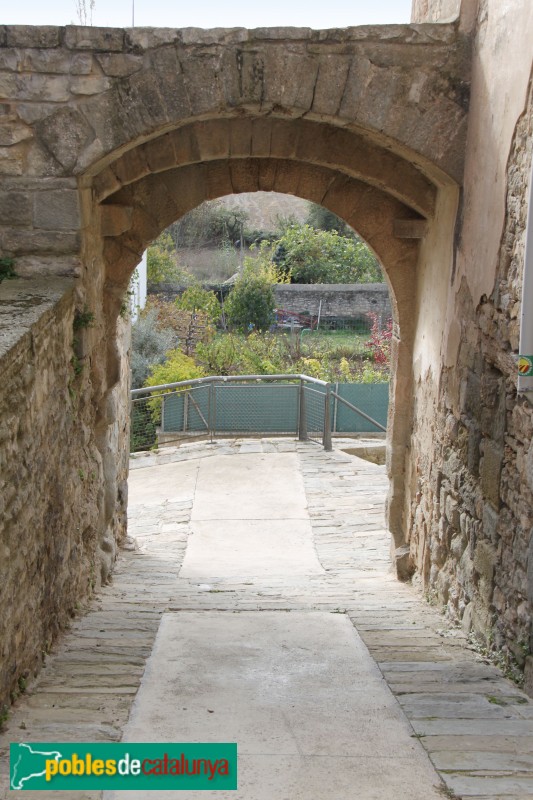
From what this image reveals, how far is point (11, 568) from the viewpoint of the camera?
3123 millimetres

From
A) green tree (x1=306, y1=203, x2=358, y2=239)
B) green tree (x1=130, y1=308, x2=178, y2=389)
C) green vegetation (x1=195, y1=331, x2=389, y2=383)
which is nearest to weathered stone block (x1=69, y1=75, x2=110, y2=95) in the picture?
green tree (x1=130, y1=308, x2=178, y2=389)

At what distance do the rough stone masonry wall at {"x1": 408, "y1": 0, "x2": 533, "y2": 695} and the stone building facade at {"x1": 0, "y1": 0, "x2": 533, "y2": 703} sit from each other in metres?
0.02

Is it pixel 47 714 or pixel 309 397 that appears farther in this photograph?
pixel 309 397

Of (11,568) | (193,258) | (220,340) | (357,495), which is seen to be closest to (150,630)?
(11,568)

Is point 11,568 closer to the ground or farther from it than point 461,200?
closer to the ground

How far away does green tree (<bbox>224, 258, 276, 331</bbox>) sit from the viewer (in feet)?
57.3

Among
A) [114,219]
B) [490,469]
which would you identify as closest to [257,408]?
[114,219]

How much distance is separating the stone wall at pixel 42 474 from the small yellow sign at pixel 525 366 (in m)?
1.94

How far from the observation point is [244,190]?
5844mm

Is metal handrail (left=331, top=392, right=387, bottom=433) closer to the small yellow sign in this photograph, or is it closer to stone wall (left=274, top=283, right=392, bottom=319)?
the small yellow sign

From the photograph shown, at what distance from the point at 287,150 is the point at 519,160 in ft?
6.66

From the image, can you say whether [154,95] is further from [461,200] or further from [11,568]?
[11,568]

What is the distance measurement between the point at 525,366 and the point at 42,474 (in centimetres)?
208

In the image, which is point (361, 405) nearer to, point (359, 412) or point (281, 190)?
point (359, 412)
